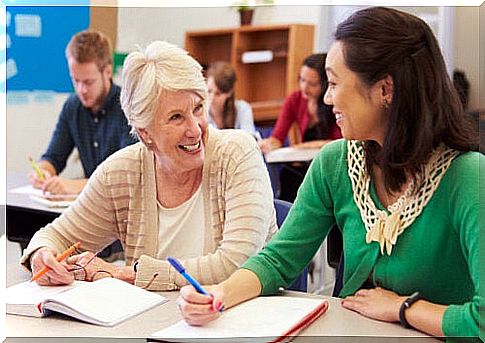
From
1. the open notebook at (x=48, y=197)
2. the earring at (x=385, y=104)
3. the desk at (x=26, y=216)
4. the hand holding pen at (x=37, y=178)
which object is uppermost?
the earring at (x=385, y=104)

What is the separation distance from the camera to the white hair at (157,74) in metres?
1.60

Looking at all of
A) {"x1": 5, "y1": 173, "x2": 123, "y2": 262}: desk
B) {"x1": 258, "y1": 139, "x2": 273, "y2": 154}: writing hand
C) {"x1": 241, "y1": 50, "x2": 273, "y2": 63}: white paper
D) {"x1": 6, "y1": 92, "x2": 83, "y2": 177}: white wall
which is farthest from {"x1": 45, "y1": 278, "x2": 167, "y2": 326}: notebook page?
{"x1": 241, "y1": 50, "x2": 273, "y2": 63}: white paper

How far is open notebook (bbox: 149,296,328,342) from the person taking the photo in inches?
47.1

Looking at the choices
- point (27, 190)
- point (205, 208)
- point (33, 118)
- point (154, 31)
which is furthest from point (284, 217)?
point (154, 31)

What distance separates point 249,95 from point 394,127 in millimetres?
4243

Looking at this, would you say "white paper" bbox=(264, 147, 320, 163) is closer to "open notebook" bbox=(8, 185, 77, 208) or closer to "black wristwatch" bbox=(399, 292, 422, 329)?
"open notebook" bbox=(8, 185, 77, 208)

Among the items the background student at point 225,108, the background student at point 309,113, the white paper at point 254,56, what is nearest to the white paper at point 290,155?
the background student at point 309,113

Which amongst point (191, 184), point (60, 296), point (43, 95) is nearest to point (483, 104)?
point (191, 184)

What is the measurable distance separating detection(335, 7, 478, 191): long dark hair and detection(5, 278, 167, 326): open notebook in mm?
507

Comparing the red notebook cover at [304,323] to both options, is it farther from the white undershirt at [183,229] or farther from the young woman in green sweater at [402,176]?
the white undershirt at [183,229]

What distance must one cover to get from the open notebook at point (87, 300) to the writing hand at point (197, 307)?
0.42 feet

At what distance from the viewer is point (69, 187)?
2.57m

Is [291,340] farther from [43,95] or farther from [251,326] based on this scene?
[43,95]

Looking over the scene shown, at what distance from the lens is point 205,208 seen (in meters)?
1.69
